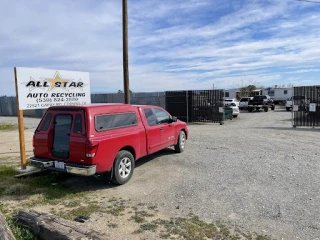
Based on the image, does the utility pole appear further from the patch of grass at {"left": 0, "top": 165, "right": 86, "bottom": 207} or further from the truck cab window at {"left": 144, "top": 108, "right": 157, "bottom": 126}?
the patch of grass at {"left": 0, "top": 165, "right": 86, "bottom": 207}

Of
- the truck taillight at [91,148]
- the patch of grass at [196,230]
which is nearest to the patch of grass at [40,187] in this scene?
the truck taillight at [91,148]

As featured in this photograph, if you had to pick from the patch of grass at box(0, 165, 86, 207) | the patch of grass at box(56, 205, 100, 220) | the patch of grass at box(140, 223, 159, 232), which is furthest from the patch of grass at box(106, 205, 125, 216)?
the patch of grass at box(0, 165, 86, 207)

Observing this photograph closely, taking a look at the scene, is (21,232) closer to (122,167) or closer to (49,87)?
(122,167)

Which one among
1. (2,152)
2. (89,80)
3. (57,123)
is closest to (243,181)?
(57,123)

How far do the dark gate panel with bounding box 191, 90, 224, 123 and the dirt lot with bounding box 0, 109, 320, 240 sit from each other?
28.7 feet

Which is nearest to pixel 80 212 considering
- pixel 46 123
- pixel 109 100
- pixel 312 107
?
pixel 46 123

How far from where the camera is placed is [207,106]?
18.2 meters

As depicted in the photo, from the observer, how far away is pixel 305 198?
496cm

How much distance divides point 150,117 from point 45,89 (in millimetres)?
2811

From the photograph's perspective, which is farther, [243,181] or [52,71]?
[52,71]

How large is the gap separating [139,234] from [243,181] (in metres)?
2.99

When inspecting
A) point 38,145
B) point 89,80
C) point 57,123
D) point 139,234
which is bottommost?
point 139,234

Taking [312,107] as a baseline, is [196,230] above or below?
below

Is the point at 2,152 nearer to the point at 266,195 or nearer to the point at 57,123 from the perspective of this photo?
the point at 57,123
